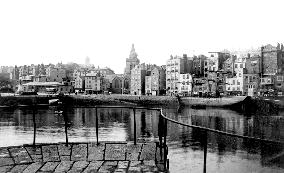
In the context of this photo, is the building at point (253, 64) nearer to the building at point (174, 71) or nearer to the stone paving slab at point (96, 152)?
the building at point (174, 71)

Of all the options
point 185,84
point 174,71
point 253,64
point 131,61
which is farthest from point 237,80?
point 131,61

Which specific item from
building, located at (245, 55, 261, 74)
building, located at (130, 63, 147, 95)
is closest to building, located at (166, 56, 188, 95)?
building, located at (130, 63, 147, 95)

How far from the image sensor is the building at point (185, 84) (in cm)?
9325

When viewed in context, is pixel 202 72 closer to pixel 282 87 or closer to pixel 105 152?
pixel 282 87

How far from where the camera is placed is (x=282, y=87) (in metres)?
78.1

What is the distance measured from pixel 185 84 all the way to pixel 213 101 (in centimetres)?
2161

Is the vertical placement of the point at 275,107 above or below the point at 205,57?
below

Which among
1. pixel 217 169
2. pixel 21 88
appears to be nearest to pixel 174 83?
pixel 21 88

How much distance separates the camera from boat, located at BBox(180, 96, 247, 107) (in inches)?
2772

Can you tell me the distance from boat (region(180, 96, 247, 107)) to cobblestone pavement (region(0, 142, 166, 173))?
66.4 meters

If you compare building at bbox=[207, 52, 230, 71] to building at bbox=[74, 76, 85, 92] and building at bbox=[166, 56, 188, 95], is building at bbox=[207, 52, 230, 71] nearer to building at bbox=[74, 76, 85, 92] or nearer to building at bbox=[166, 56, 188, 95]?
building at bbox=[166, 56, 188, 95]

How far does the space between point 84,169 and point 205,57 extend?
10271 cm

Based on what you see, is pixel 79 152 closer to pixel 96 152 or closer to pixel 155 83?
pixel 96 152

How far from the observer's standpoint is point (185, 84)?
95125mm
